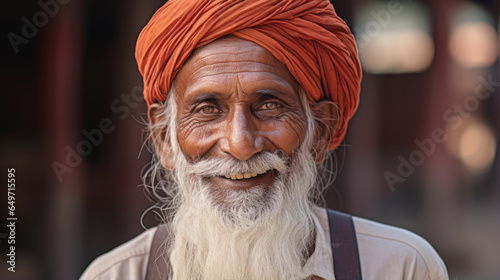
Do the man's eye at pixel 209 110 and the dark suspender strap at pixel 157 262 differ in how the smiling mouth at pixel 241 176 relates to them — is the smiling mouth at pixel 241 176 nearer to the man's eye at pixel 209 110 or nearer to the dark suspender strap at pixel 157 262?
the man's eye at pixel 209 110

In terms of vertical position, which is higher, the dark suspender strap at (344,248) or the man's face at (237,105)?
the man's face at (237,105)

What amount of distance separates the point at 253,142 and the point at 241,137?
5 centimetres

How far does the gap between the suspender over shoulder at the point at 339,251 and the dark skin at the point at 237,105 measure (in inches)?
14.5

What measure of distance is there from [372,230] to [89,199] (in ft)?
9.93

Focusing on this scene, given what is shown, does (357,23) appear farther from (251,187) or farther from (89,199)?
(251,187)

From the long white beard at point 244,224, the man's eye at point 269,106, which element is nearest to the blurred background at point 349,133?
the long white beard at point 244,224

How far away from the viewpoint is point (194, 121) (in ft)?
6.34

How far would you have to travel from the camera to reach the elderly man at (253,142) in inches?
72.9

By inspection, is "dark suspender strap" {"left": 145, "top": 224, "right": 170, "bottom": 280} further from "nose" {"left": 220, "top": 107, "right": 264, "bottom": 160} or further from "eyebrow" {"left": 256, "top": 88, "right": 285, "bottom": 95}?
"eyebrow" {"left": 256, "top": 88, "right": 285, "bottom": 95}

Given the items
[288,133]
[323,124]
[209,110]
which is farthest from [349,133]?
[209,110]

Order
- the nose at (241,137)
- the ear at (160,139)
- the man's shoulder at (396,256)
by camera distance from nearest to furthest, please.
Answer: the nose at (241,137)
the man's shoulder at (396,256)
the ear at (160,139)

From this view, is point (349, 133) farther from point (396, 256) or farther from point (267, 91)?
point (267, 91)

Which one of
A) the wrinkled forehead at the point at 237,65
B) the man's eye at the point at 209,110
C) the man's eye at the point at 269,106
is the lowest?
the man's eye at the point at 269,106

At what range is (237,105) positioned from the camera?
6.05 feet
